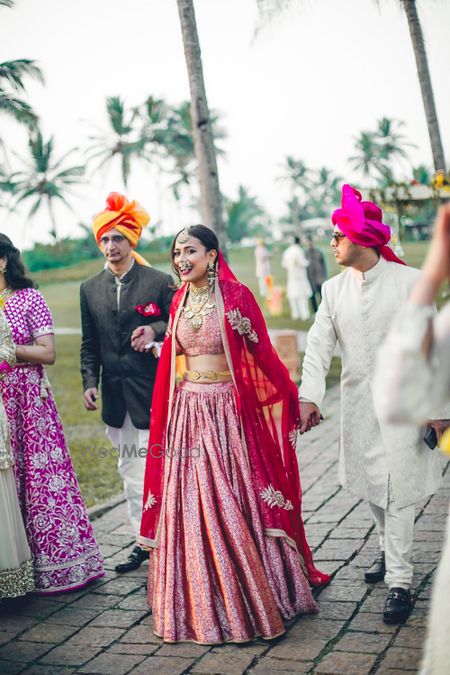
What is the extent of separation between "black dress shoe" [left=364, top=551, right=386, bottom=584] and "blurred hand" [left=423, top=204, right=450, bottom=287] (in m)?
2.84

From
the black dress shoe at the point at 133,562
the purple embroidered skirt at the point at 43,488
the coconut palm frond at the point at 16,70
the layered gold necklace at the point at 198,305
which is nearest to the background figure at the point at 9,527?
the purple embroidered skirt at the point at 43,488

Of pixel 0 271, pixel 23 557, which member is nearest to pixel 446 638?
pixel 23 557

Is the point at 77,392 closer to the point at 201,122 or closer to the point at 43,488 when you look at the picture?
the point at 201,122

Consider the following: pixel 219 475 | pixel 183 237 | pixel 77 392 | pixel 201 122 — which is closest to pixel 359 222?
pixel 183 237

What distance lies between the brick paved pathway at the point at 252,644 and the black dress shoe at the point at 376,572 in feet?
0.20

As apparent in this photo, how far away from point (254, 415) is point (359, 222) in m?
1.17

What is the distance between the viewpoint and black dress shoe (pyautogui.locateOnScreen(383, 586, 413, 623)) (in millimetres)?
4035

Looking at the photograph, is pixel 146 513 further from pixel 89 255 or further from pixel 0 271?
pixel 89 255

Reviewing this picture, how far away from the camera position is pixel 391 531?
4227mm

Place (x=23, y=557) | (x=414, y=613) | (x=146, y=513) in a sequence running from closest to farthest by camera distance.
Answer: (x=414, y=613) → (x=146, y=513) → (x=23, y=557)

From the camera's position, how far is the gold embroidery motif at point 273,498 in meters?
4.23

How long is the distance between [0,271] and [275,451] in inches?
82.1

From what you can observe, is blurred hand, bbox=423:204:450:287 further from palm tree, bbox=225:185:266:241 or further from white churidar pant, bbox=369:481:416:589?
palm tree, bbox=225:185:266:241

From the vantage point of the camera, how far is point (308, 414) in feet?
Answer: 14.3
